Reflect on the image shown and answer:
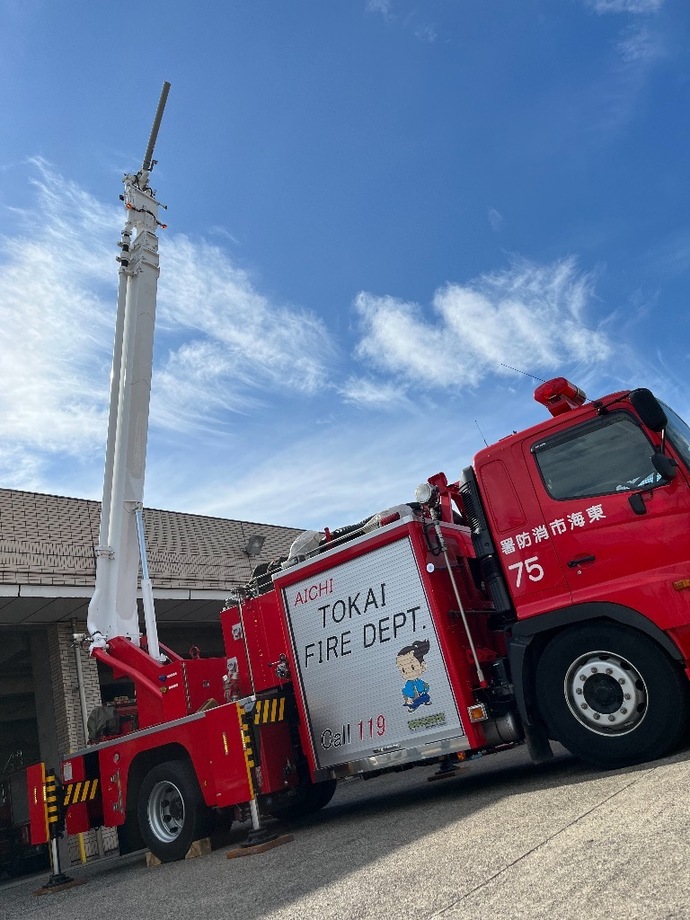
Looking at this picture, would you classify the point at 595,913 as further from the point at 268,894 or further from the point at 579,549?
the point at 579,549

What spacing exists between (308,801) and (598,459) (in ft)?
16.9

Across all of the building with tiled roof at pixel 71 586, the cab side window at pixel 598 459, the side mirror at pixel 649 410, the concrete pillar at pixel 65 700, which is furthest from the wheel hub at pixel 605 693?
the concrete pillar at pixel 65 700

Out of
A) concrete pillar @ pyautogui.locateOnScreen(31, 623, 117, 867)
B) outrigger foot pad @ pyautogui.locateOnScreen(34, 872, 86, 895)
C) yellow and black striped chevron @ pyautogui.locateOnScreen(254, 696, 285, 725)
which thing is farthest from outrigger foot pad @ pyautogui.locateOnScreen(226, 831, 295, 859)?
concrete pillar @ pyautogui.locateOnScreen(31, 623, 117, 867)

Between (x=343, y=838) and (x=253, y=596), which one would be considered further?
(x=253, y=596)

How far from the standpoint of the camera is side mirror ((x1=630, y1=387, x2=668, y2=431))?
6.08m

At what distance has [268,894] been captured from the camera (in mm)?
4961

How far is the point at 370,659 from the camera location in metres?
7.50

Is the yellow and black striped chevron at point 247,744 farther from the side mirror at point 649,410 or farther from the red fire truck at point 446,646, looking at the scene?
the side mirror at point 649,410

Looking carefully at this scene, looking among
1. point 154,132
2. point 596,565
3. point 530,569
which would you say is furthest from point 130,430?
point 596,565

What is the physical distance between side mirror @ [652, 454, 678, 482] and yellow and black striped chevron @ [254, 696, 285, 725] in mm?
4394

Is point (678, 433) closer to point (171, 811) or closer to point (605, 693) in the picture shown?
point (605, 693)

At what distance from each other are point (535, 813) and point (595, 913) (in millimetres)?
2233

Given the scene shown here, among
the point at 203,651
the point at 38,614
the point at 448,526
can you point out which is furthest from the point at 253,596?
the point at 203,651

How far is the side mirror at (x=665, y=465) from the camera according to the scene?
19.8ft
